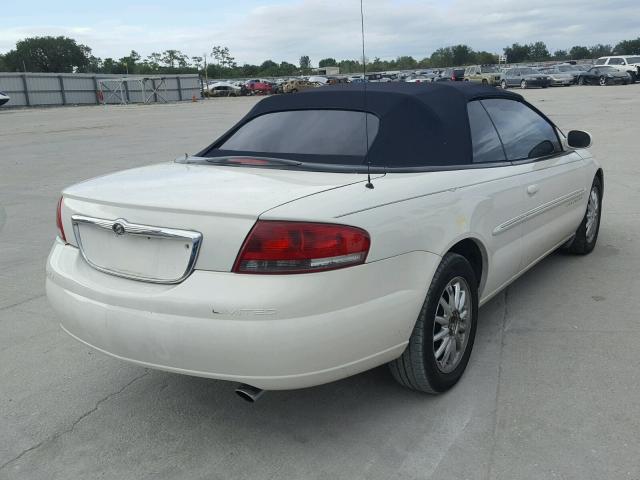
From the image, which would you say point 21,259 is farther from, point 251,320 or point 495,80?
point 495,80

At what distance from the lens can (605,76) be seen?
40344 millimetres

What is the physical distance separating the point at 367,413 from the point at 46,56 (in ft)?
435

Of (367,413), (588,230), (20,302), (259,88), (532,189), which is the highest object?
(259,88)

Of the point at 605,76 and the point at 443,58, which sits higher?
the point at 443,58

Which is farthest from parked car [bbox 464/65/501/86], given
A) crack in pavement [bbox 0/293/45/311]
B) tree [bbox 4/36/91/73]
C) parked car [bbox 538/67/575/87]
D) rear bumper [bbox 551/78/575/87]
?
tree [bbox 4/36/91/73]

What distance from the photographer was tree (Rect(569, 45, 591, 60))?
118438mm

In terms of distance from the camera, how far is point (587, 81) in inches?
1683

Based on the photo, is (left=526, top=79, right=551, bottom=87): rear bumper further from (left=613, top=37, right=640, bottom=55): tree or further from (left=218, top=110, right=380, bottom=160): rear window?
(left=613, top=37, right=640, bottom=55): tree

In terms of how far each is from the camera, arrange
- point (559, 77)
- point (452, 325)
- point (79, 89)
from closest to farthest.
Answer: point (452, 325)
point (559, 77)
point (79, 89)

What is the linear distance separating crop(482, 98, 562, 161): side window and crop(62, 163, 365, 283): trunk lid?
1481 millimetres

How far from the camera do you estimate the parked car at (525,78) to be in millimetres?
41656

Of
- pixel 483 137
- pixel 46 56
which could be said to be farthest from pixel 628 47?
pixel 483 137

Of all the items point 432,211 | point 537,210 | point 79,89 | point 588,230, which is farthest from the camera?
point 79,89

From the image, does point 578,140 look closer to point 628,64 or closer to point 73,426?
point 73,426
